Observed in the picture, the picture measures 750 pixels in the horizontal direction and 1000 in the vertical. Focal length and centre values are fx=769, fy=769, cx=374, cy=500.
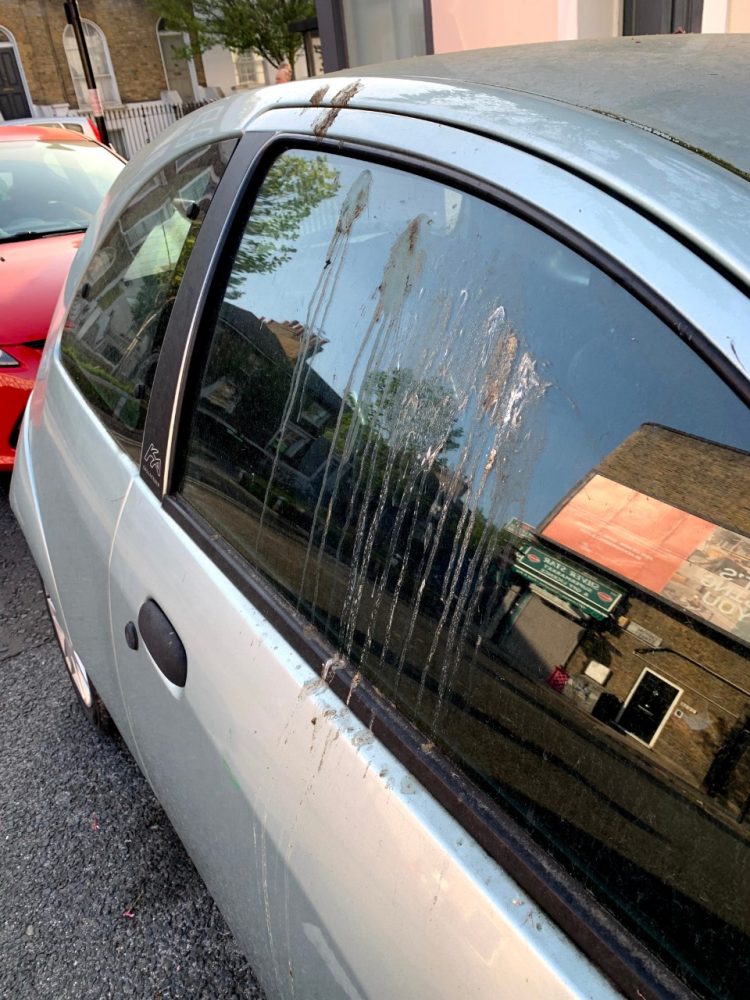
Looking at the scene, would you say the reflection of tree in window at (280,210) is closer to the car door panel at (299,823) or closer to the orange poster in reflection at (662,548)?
the car door panel at (299,823)

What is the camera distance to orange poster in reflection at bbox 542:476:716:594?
2.49ft

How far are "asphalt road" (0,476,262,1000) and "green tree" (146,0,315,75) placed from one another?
16.8 m

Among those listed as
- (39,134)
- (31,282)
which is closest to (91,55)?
(39,134)

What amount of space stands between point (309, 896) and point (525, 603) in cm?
51

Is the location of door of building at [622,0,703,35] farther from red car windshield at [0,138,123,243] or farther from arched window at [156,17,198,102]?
arched window at [156,17,198,102]

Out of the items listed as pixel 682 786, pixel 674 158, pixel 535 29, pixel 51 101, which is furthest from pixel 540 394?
pixel 51 101

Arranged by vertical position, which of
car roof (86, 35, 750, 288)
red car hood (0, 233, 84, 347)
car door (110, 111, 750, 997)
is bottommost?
red car hood (0, 233, 84, 347)

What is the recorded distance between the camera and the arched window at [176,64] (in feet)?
69.7

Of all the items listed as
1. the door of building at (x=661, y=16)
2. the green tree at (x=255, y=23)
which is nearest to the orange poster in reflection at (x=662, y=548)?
the door of building at (x=661, y=16)

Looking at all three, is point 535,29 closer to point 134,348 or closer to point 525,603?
point 134,348

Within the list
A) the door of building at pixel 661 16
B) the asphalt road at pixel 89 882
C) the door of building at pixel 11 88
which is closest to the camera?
the asphalt road at pixel 89 882

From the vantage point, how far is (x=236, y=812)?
3.89 ft

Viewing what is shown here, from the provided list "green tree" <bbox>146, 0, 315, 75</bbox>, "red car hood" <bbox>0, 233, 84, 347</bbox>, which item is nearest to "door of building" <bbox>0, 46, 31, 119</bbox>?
"green tree" <bbox>146, 0, 315, 75</bbox>

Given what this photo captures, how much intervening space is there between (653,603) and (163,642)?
0.85m
